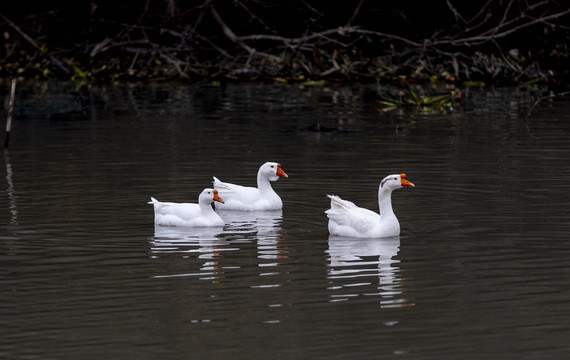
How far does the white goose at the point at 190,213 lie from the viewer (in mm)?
13148

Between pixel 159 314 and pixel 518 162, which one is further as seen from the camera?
pixel 518 162

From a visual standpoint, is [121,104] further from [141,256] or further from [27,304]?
[27,304]

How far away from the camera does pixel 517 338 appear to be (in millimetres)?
8055

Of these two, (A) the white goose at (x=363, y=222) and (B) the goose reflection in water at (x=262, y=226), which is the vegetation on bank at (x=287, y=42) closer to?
(B) the goose reflection in water at (x=262, y=226)

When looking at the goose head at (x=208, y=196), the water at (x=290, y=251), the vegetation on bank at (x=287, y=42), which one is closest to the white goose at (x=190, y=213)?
the goose head at (x=208, y=196)

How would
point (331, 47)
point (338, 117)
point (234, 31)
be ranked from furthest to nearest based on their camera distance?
point (234, 31), point (331, 47), point (338, 117)

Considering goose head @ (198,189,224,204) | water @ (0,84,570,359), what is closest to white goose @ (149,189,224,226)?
goose head @ (198,189,224,204)

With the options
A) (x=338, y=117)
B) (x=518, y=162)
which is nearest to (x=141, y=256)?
(x=518, y=162)

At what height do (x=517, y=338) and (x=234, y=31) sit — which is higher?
(x=234, y=31)

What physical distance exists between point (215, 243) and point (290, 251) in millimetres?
1058

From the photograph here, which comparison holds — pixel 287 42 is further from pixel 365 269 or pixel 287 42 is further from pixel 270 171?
pixel 365 269

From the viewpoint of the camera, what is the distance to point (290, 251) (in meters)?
11.6

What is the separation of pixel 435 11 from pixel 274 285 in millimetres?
31205

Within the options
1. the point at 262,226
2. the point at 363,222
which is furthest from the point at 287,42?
the point at 363,222
